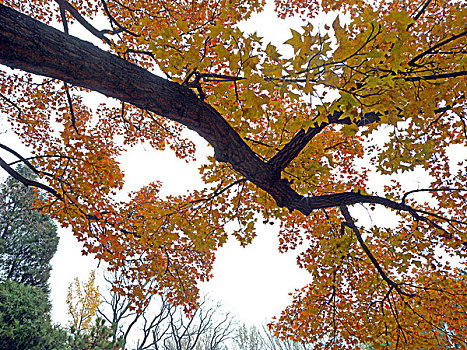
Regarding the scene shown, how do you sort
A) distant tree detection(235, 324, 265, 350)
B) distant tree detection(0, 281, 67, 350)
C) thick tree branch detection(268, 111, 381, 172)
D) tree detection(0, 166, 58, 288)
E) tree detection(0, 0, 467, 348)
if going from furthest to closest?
1. distant tree detection(235, 324, 265, 350)
2. tree detection(0, 166, 58, 288)
3. distant tree detection(0, 281, 67, 350)
4. thick tree branch detection(268, 111, 381, 172)
5. tree detection(0, 0, 467, 348)

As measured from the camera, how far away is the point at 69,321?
15.8 meters

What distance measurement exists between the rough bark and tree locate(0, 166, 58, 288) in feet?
41.2

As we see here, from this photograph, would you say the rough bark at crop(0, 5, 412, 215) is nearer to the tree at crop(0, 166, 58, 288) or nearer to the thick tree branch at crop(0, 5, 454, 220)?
the thick tree branch at crop(0, 5, 454, 220)

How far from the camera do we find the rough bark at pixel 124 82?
1.56 metres

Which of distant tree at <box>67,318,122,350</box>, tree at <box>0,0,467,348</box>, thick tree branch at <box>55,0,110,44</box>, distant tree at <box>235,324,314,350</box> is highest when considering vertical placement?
thick tree branch at <box>55,0,110,44</box>

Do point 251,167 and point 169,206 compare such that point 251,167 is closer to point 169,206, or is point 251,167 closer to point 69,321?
point 169,206

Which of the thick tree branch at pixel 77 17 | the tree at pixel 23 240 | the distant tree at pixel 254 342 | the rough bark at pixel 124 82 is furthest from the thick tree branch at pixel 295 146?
the distant tree at pixel 254 342

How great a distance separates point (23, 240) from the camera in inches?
427

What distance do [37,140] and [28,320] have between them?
5828 mm

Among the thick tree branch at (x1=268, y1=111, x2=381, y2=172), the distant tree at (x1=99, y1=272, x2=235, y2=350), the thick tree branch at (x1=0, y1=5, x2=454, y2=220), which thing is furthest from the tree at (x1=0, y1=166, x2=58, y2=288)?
the thick tree branch at (x1=268, y1=111, x2=381, y2=172)

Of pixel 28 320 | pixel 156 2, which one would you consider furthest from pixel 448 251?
pixel 28 320

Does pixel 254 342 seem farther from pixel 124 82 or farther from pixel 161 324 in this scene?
pixel 124 82

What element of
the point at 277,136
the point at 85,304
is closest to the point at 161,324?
the point at 85,304

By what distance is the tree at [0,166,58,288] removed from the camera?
10.4 metres
